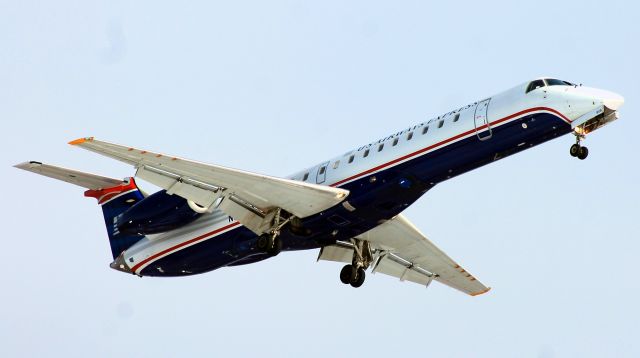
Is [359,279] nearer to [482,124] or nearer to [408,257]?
[408,257]

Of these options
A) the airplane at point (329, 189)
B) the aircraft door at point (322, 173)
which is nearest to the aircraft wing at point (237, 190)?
the airplane at point (329, 189)

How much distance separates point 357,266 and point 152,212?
5918 millimetres

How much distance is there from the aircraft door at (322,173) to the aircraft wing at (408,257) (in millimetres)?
2576

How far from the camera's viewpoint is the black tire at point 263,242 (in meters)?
29.0

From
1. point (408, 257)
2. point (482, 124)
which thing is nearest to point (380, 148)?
point (482, 124)

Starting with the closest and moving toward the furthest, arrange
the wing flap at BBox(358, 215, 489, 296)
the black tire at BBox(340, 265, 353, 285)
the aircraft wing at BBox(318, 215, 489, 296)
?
the wing flap at BBox(358, 215, 489, 296)
the aircraft wing at BBox(318, 215, 489, 296)
the black tire at BBox(340, 265, 353, 285)

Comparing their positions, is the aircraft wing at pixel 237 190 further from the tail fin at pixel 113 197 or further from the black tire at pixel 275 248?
the tail fin at pixel 113 197

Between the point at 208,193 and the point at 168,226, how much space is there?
97.6 inches

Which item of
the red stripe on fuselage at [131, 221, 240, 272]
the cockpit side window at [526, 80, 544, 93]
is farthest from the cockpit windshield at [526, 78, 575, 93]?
the red stripe on fuselage at [131, 221, 240, 272]

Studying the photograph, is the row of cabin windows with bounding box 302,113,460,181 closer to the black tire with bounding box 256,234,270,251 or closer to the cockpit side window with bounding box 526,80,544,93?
the cockpit side window with bounding box 526,80,544,93

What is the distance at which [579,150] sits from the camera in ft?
87.9

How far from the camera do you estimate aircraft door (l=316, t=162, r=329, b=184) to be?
29156 mm

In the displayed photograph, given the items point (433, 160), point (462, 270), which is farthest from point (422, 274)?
point (433, 160)

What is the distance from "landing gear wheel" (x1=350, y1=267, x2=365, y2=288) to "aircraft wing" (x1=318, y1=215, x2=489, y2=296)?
2.77 feet
